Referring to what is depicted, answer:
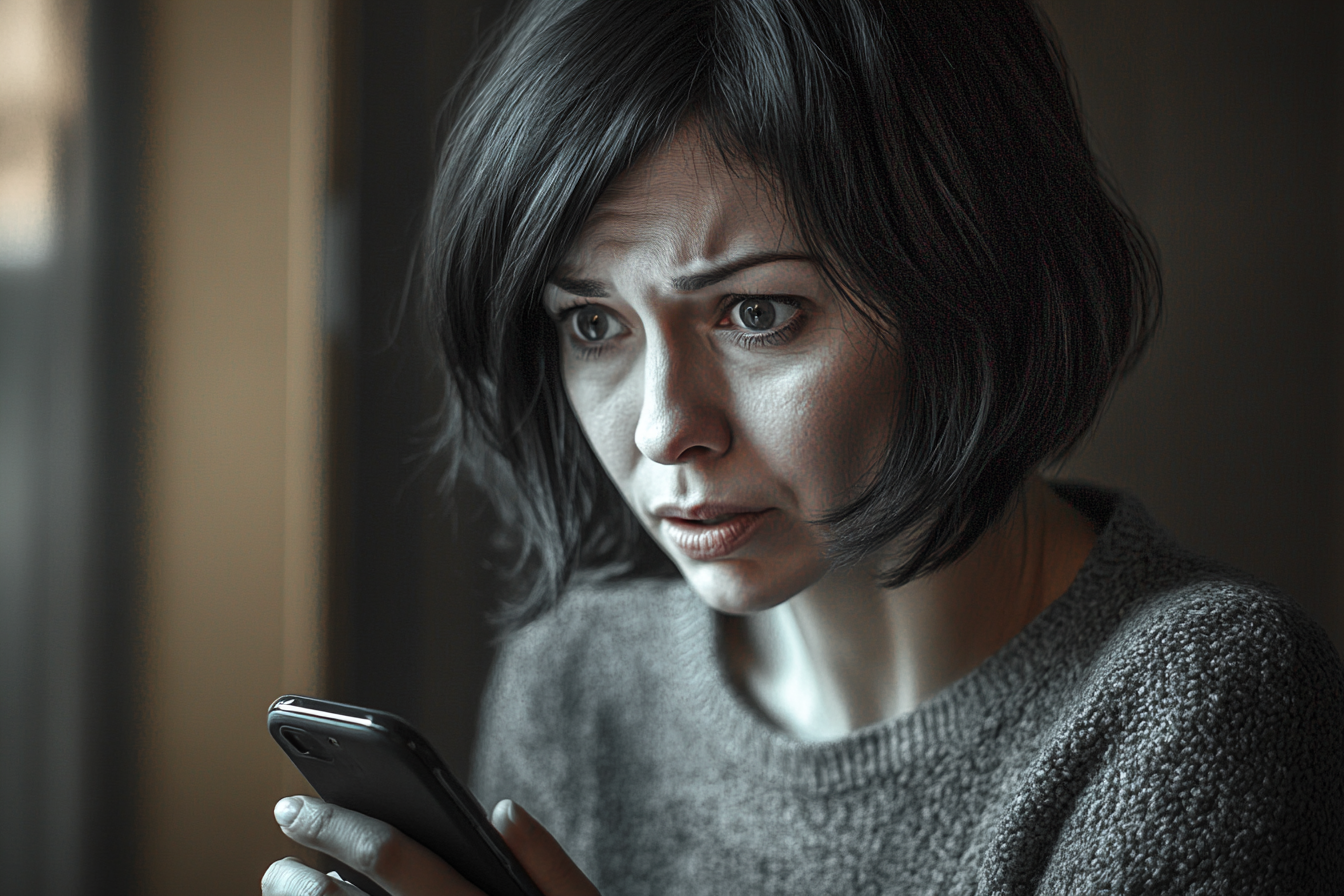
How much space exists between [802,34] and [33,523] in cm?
70

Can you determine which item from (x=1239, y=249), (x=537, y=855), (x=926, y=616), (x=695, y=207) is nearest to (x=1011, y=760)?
(x=926, y=616)

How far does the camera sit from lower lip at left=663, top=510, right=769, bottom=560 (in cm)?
64

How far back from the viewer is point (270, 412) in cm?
99

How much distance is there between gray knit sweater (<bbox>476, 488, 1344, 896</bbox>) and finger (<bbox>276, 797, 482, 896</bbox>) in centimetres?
29

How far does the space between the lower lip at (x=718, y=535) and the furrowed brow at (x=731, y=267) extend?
0.52 feet

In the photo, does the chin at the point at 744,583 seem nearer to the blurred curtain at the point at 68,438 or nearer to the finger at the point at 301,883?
the finger at the point at 301,883

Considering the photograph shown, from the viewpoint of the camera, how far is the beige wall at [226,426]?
0.88m

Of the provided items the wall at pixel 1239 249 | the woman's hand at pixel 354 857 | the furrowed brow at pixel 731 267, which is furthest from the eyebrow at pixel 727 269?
the wall at pixel 1239 249

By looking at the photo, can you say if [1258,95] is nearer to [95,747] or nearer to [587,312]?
[587,312]

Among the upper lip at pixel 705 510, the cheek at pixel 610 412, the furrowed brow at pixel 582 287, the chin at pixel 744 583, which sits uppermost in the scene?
the furrowed brow at pixel 582 287

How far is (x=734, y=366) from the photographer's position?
0.61 m

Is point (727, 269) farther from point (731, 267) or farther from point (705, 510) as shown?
point (705, 510)

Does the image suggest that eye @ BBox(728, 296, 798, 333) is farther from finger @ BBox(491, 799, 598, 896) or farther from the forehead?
finger @ BBox(491, 799, 598, 896)

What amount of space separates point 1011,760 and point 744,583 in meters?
0.22
